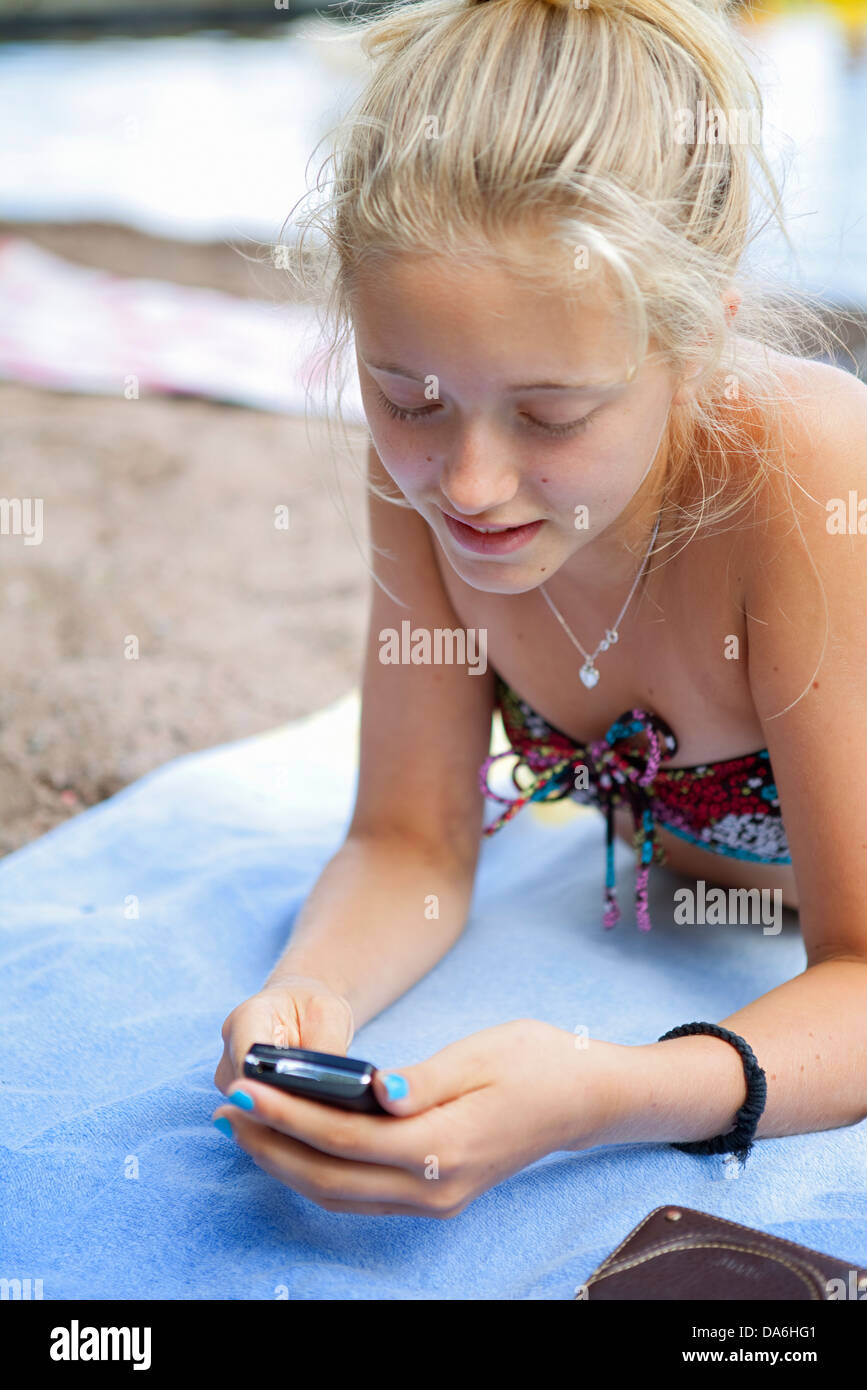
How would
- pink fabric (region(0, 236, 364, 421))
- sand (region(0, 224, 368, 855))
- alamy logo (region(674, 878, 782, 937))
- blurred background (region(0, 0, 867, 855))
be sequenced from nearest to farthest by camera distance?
alamy logo (region(674, 878, 782, 937))
blurred background (region(0, 0, 867, 855))
sand (region(0, 224, 368, 855))
pink fabric (region(0, 236, 364, 421))

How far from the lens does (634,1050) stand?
121 cm

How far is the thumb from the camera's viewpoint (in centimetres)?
104

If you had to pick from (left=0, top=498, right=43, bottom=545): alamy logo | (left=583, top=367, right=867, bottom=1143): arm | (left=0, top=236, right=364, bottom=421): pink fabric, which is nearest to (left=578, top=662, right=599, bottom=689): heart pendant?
(left=583, top=367, right=867, bottom=1143): arm

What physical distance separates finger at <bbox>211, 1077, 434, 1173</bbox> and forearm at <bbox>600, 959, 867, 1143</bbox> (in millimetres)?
217

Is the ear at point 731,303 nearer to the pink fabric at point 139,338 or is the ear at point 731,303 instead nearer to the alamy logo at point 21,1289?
the alamy logo at point 21,1289

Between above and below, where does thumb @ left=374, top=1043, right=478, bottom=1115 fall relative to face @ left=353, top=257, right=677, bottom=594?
below

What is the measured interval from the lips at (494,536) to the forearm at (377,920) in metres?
0.52

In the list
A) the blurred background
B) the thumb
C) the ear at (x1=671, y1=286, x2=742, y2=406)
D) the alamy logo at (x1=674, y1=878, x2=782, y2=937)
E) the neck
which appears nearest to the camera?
the thumb

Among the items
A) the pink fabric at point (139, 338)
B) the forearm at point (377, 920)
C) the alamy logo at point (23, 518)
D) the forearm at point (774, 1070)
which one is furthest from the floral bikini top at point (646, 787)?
the pink fabric at point (139, 338)

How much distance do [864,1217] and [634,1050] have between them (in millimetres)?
270

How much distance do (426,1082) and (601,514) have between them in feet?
1.73

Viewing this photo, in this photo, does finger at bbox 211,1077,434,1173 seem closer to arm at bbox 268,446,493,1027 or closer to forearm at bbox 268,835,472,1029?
forearm at bbox 268,835,472,1029

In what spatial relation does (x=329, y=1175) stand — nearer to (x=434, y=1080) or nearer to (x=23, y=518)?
(x=434, y=1080)
